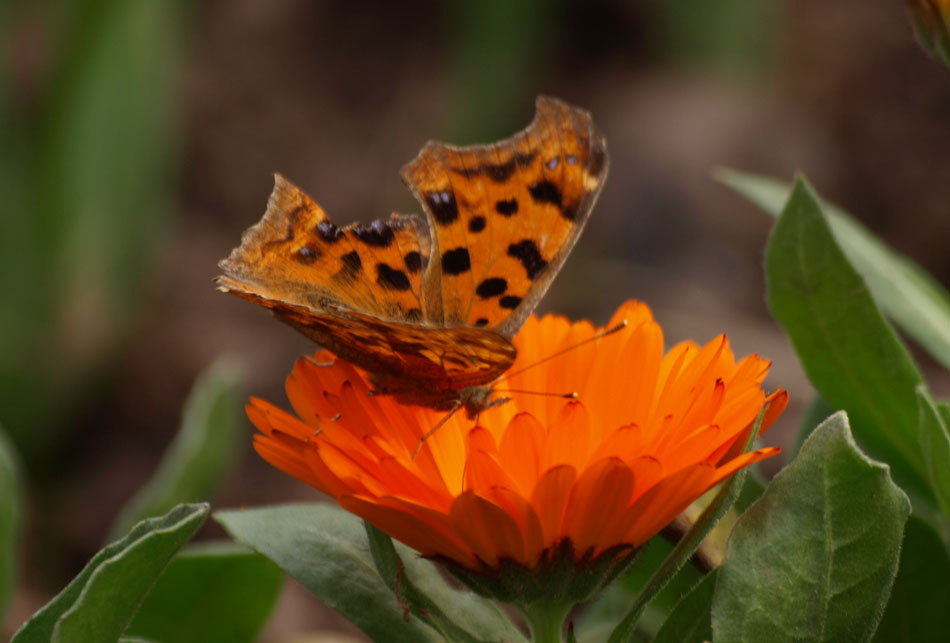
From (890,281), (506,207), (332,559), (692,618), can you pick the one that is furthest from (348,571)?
(890,281)

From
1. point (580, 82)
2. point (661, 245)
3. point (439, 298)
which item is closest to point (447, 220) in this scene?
point (439, 298)

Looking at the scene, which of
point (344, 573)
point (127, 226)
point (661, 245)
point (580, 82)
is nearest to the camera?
point (344, 573)

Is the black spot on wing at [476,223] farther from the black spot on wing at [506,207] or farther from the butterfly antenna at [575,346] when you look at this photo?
the butterfly antenna at [575,346]

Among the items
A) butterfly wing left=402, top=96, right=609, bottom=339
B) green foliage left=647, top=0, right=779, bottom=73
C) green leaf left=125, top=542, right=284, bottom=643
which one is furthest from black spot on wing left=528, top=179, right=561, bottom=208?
green foliage left=647, top=0, right=779, bottom=73

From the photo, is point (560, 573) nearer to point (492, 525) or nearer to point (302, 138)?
point (492, 525)

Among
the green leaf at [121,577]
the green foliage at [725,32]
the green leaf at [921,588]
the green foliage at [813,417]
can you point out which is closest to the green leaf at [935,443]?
the green leaf at [921,588]

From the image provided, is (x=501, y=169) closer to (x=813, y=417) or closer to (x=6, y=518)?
(x=813, y=417)
